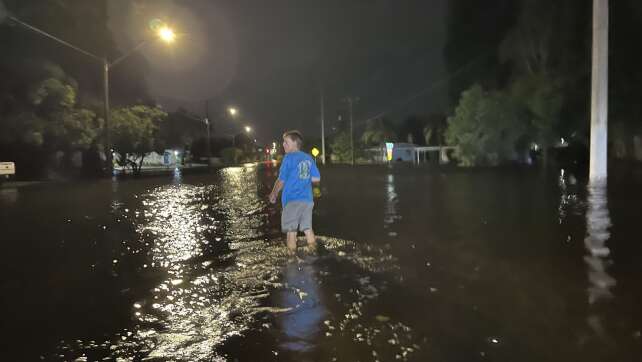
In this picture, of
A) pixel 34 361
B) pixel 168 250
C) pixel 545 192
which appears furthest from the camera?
pixel 545 192

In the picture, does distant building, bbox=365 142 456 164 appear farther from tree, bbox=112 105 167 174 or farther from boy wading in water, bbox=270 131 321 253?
boy wading in water, bbox=270 131 321 253

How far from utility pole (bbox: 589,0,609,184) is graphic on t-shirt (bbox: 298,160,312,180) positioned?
14.7 metres

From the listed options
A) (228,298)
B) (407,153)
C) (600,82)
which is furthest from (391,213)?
(407,153)

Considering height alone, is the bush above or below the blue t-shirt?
above

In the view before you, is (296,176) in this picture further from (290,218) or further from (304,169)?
(290,218)

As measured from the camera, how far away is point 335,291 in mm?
5086

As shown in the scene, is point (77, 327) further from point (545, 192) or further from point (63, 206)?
point (545, 192)

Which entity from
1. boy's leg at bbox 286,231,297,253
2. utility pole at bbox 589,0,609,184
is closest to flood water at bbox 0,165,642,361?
boy's leg at bbox 286,231,297,253

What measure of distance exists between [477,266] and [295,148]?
8.34ft

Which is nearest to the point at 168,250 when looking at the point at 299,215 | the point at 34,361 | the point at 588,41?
the point at 299,215

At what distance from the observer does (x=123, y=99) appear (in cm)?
4297

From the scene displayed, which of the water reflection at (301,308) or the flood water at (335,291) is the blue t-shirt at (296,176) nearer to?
the flood water at (335,291)

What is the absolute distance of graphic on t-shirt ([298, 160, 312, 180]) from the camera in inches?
272

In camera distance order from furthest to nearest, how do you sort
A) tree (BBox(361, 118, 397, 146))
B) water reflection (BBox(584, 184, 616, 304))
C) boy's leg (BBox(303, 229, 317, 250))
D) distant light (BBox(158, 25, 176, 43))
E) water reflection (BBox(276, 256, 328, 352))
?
tree (BBox(361, 118, 397, 146)) → distant light (BBox(158, 25, 176, 43)) → boy's leg (BBox(303, 229, 317, 250)) → water reflection (BBox(584, 184, 616, 304)) → water reflection (BBox(276, 256, 328, 352))
